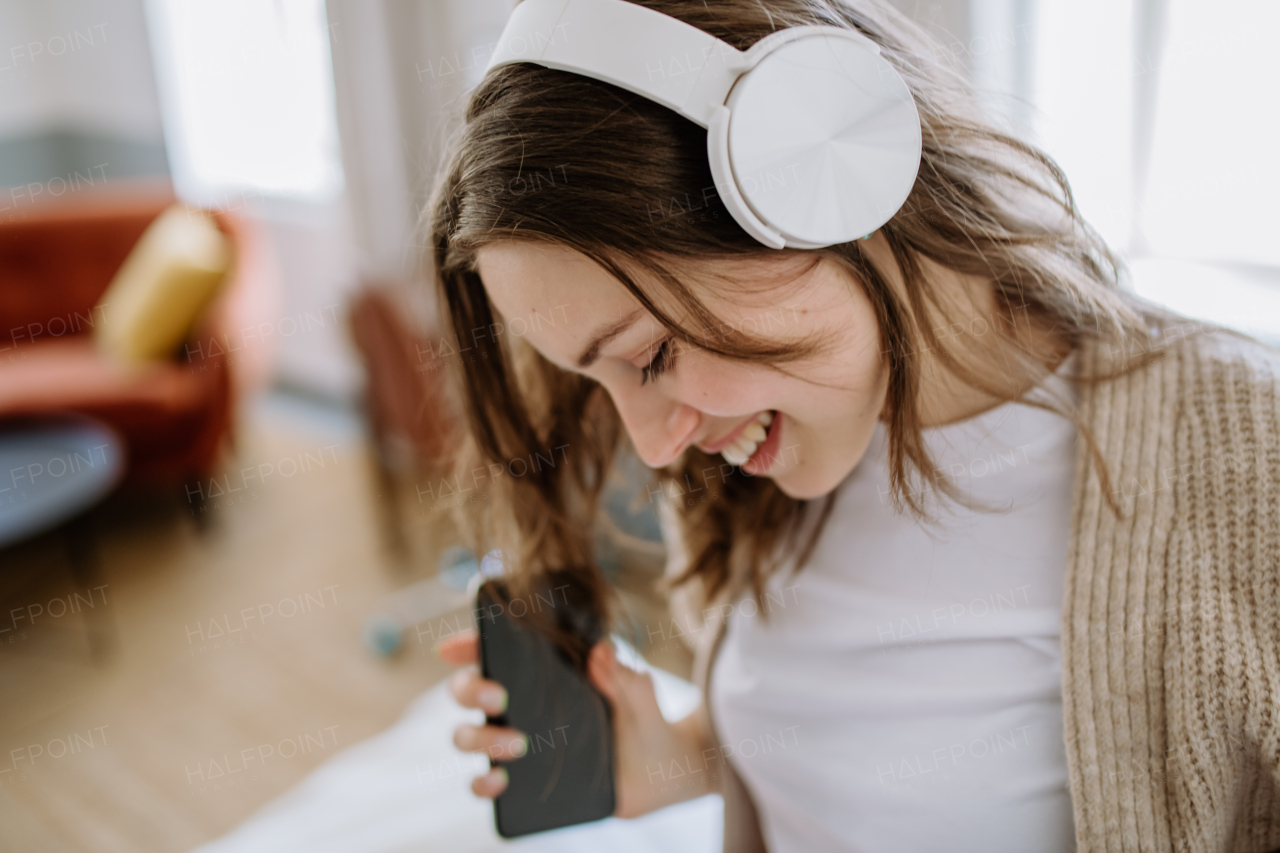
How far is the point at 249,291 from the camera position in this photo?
10.8 ft

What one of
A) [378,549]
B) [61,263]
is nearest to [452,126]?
Answer: [378,549]

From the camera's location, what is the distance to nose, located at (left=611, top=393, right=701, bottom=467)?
0.73m

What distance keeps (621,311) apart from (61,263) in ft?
12.2

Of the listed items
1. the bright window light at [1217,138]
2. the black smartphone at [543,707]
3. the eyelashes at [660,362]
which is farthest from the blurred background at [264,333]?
the eyelashes at [660,362]

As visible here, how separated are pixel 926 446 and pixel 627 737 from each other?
1.49 feet

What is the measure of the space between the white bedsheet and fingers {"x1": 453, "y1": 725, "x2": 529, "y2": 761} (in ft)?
0.55

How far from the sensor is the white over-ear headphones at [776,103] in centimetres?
57

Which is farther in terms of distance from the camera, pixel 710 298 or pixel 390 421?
pixel 390 421

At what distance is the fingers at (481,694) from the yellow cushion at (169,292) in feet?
8.52

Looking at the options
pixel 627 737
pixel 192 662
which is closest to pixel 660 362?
pixel 627 737

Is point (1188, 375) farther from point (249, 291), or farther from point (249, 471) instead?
point (249, 471)

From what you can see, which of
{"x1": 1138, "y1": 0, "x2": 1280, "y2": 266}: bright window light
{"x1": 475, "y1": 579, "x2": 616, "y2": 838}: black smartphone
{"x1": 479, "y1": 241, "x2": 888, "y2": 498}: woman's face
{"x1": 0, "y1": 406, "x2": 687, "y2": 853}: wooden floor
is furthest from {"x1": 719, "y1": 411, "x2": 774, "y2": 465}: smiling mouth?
{"x1": 0, "y1": 406, "x2": 687, "y2": 853}: wooden floor

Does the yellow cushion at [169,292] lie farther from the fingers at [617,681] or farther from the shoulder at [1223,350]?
the shoulder at [1223,350]

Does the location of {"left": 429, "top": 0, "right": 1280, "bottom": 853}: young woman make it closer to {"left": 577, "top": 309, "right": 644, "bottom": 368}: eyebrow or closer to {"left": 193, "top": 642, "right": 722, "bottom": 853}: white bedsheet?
{"left": 577, "top": 309, "right": 644, "bottom": 368}: eyebrow
